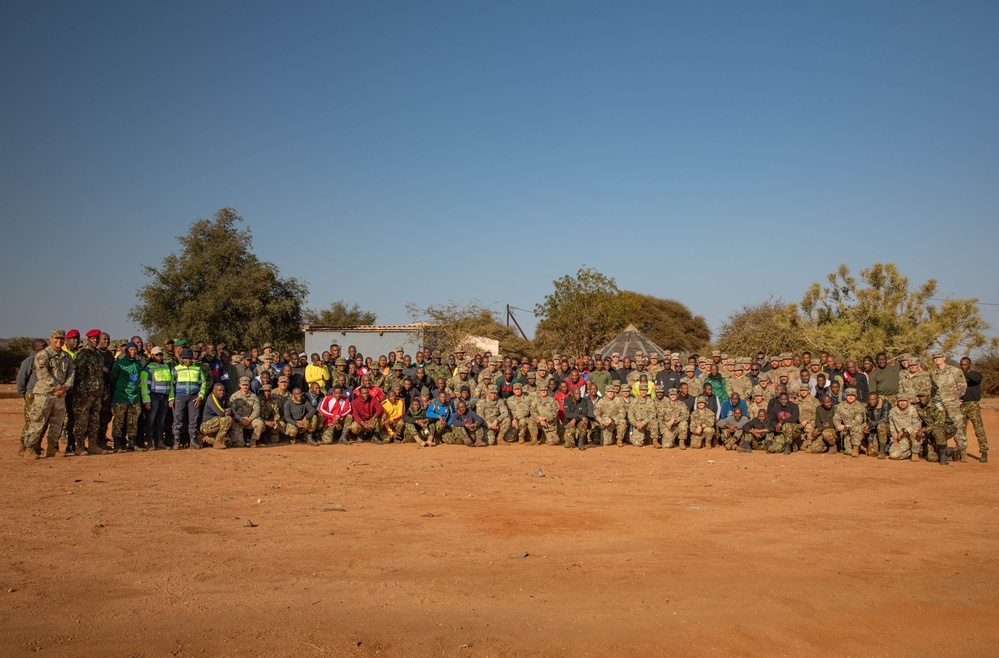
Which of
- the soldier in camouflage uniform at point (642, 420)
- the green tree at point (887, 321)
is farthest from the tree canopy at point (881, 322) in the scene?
the soldier in camouflage uniform at point (642, 420)

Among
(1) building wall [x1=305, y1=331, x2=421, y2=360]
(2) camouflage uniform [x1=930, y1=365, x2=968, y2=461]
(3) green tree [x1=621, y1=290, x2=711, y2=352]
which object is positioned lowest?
(2) camouflage uniform [x1=930, y1=365, x2=968, y2=461]

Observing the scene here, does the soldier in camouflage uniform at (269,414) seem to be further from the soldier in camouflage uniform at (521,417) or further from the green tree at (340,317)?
the green tree at (340,317)

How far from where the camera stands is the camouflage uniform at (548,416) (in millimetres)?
14648

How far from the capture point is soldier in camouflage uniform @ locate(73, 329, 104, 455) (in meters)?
11.4

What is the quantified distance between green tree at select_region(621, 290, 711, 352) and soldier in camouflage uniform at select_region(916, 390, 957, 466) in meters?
35.1

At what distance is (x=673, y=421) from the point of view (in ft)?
46.4

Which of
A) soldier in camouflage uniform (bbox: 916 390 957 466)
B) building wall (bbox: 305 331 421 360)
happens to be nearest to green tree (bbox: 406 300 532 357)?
building wall (bbox: 305 331 421 360)

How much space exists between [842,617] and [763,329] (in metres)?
26.0

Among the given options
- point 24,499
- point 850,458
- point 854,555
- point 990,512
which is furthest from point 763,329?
point 24,499

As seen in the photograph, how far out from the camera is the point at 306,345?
34.4m

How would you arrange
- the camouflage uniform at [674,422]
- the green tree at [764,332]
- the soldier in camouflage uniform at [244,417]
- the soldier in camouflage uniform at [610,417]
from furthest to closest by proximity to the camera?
1. the green tree at [764,332]
2. the soldier in camouflage uniform at [610,417]
3. the camouflage uniform at [674,422]
4. the soldier in camouflage uniform at [244,417]

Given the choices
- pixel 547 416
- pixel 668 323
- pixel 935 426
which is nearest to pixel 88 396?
pixel 547 416

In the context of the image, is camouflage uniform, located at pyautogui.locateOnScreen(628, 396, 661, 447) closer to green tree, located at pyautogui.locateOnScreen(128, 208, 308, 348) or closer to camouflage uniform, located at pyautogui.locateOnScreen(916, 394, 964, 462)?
camouflage uniform, located at pyautogui.locateOnScreen(916, 394, 964, 462)

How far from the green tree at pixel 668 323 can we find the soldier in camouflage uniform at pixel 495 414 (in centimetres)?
3388
